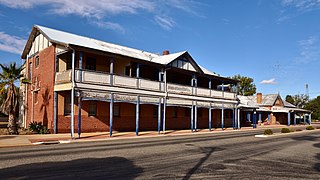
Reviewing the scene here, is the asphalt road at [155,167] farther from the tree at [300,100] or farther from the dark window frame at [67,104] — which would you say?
the tree at [300,100]

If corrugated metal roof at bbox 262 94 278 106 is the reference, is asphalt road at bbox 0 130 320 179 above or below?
below

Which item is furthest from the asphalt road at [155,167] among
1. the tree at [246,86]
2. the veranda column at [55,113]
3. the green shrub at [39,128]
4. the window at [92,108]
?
the tree at [246,86]

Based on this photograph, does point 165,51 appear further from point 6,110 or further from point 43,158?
point 43,158

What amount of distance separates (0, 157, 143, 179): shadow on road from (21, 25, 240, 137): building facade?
10.1 metres

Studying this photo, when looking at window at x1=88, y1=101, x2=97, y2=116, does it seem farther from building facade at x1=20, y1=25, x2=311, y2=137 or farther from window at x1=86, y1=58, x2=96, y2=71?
window at x1=86, y1=58, x2=96, y2=71

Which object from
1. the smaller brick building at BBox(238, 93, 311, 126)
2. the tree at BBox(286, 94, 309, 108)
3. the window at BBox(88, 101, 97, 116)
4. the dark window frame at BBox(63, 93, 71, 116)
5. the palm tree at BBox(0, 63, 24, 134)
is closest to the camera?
the palm tree at BBox(0, 63, 24, 134)

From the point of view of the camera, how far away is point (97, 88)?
21.3m

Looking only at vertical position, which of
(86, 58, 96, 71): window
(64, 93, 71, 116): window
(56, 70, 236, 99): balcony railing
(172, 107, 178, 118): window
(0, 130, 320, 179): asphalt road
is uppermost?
(86, 58, 96, 71): window

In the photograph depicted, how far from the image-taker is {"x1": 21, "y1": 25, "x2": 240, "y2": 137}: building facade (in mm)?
21312

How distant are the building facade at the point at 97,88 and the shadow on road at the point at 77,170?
1009 cm

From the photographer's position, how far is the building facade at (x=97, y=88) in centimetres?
2131

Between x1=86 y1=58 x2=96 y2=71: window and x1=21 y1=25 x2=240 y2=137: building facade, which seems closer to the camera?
x1=21 y1=25 x2=240 y2=137: building facade

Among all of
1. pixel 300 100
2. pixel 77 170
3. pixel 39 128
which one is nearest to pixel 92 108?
pixel 39 128

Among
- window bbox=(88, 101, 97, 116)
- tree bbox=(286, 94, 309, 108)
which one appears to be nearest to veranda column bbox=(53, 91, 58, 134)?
window bbox=(88, 101, 97, 116)
